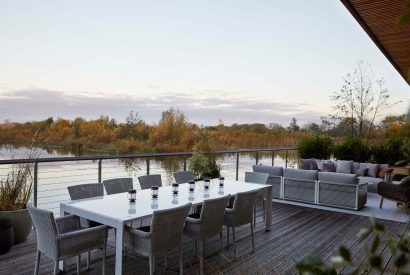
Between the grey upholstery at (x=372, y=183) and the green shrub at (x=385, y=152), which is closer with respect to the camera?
the grey upholstery at (x=372, y=183)

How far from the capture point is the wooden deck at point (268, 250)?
12.4ft

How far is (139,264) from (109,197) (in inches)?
32.9

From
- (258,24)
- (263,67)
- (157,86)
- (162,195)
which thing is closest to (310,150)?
(263,67)

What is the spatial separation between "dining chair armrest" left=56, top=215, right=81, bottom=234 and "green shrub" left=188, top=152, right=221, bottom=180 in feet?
11.8

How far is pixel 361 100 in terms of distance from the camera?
14.6m

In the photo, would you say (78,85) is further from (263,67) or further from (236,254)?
(236,254)

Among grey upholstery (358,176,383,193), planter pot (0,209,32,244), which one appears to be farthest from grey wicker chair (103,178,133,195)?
grey upholstery (358,176,383,193)

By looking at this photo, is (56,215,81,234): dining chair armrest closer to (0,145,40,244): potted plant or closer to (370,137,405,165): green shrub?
(0,145,40,244): potted plant

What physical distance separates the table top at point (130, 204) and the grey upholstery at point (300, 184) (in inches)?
111

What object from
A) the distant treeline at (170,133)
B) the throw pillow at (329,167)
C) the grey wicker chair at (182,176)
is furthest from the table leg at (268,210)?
the throw pillow at (329,167)

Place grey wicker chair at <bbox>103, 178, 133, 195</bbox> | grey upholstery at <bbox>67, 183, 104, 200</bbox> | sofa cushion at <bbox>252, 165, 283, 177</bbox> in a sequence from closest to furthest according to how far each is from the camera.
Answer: grey upholstery at <bbox>67, 183, 104, 200</bbox>
grey wicker chair at <bbox>103, 178, 133, 195</bbox>
sofa cushion at <bbox>252, 165, 283, 177</bbox>

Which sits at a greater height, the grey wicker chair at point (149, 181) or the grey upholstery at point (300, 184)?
the grey wicker chair at point (149, 181)

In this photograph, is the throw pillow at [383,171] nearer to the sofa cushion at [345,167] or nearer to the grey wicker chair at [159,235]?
the sofa cushion at [345,167]

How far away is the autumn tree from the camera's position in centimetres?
1426
